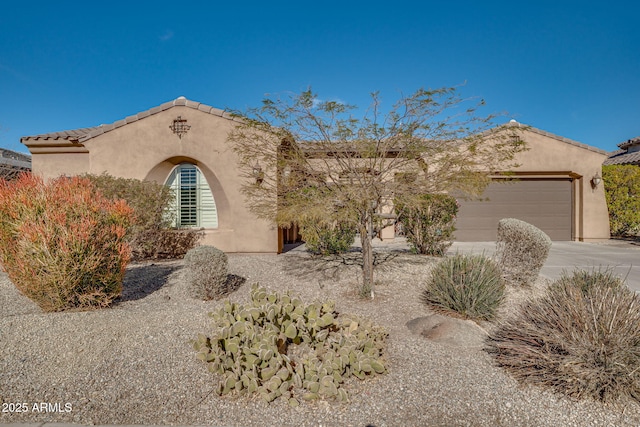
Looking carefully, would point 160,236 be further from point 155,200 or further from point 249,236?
point 249,236

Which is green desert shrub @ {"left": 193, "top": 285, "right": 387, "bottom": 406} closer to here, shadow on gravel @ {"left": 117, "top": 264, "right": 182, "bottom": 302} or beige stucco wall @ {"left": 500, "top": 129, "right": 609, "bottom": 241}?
shadow on gravel @ {"left": 117, "top": 264, "right": 182, "bottom": 302}

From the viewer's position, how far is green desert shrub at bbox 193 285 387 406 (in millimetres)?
3221

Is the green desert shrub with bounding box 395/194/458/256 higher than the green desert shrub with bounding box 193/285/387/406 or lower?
higher

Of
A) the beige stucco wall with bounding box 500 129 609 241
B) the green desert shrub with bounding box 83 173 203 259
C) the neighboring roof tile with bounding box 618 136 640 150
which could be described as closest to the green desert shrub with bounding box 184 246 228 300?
the green desert shrub with bounding box 83 173 203 259

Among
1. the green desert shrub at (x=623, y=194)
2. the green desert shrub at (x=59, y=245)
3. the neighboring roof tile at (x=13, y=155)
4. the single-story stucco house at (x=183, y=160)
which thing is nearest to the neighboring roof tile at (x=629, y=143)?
the green desert shrub at (x=623, y=194)

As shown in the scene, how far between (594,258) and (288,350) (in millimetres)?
11174

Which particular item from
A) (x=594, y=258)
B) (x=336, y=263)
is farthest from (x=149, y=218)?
(x=594, y=258)

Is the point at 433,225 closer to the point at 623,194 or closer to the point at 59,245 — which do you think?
the point at 59,245

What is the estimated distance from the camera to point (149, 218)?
9109mm

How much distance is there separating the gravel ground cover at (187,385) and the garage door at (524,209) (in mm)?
11352

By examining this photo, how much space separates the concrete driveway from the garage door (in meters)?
0.92

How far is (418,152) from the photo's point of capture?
595 centimetres

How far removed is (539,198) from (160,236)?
15.6 meters

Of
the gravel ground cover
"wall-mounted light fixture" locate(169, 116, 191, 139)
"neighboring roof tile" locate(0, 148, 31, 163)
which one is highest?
"neighboring roof tile" locate(0, 148, 31, 163)
